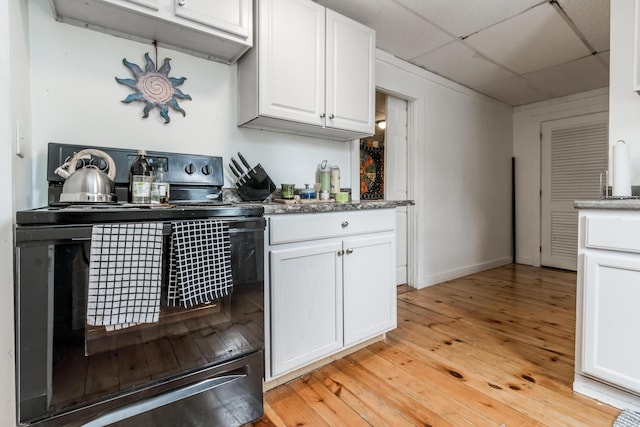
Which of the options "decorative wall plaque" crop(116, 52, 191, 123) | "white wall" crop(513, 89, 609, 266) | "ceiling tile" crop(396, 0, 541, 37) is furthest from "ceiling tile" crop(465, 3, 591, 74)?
"decorative wall plaque" crop(116, 52, 191, 123)

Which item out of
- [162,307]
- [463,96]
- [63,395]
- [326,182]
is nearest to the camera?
[63,395]

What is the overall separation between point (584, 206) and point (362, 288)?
1.14 meters

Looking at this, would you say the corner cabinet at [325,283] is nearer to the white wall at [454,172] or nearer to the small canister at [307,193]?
the small canister at [307,193]

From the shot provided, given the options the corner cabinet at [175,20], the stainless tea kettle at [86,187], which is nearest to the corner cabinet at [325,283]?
the stainless tea kettle at [86,187]

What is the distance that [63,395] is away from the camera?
0.93 m

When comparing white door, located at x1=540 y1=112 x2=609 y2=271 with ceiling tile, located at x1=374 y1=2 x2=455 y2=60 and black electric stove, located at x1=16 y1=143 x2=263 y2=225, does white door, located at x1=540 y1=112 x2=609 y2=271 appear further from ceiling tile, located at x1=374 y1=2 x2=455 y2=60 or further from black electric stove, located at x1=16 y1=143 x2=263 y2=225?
black electric stove, located at x1=16 y1=143 x2=263 y2=225

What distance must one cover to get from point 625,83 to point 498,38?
1139mm

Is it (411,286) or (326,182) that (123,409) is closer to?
(326,182)

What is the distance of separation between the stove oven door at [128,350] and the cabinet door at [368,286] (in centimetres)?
61

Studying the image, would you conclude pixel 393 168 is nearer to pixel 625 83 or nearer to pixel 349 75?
pixel 349 75

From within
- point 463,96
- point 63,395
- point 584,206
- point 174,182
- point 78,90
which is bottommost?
point 63,395

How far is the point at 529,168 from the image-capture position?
4293mm

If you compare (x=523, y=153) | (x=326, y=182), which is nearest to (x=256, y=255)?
(x=326, y=182)

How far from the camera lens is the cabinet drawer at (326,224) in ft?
4.86
